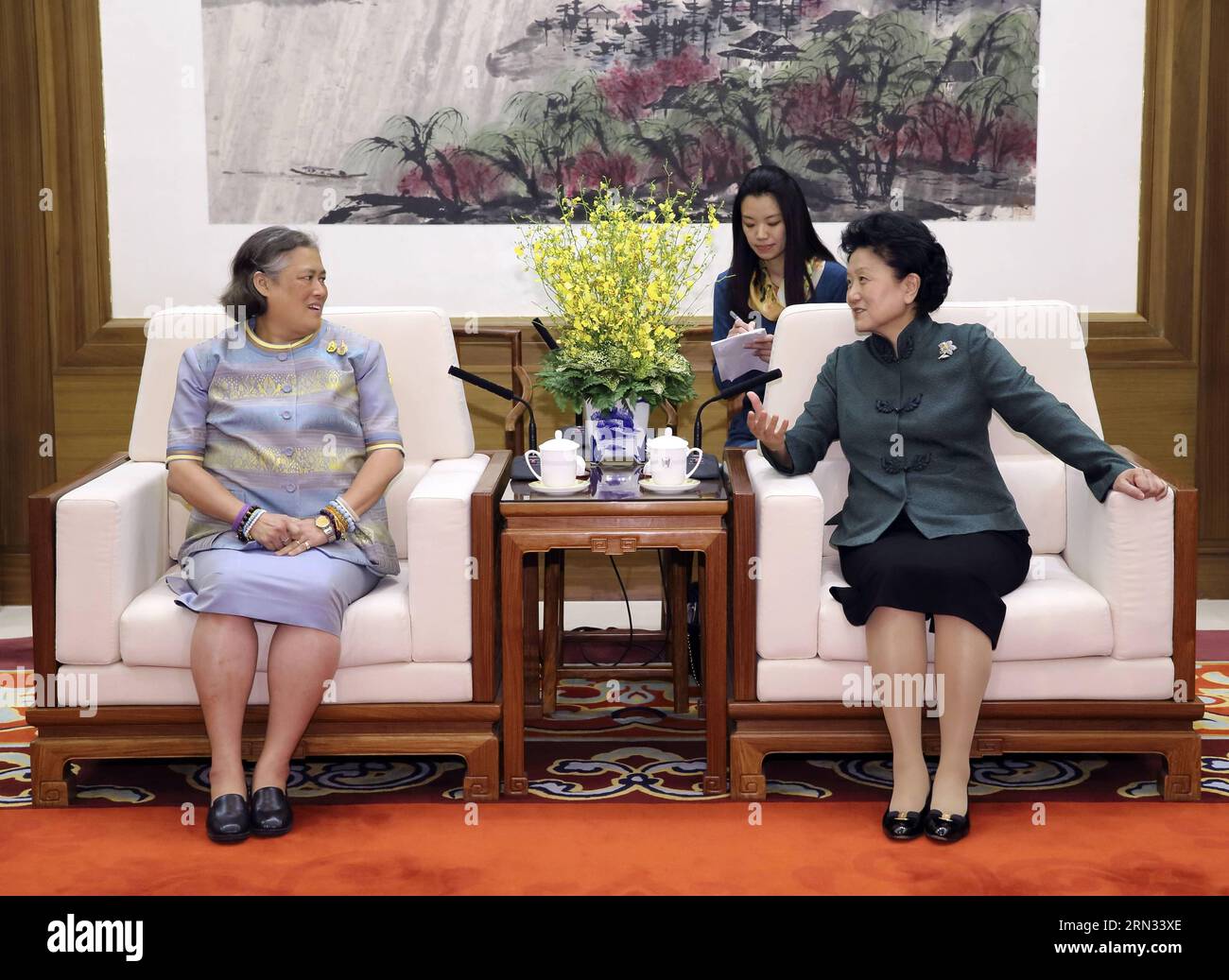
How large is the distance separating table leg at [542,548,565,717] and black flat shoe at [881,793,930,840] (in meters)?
1.09

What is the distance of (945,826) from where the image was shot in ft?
8.98

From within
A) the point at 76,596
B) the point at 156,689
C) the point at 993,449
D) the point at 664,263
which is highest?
the point at 664,263

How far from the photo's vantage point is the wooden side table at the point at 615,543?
9.80ft

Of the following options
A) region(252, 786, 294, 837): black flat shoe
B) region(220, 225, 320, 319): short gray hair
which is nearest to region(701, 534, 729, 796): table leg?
region(252, 786, 294, 837): black flat shoe

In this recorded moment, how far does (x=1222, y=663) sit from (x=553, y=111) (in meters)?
2.62

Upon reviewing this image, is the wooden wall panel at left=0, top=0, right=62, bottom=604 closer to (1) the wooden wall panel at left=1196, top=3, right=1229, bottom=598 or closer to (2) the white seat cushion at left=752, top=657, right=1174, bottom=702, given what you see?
(2) the white seat cushion at left=752, top=657, right=1174, bottom=702

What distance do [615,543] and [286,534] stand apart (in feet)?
2.31

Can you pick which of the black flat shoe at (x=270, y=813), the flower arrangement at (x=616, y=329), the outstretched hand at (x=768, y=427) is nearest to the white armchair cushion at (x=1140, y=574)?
the outstretched hand at (x=768, y=427)

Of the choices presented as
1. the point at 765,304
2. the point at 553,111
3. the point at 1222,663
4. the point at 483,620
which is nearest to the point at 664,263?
the point at 765,304

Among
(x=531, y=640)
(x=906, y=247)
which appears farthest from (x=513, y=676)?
(x=906, y=247)

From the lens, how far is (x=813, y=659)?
2977 mm

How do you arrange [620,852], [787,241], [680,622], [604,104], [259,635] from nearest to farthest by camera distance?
[620,852]
[259,635]
[680,622]
[787,241]
[604,104]

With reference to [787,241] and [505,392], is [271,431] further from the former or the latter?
[787,241]
